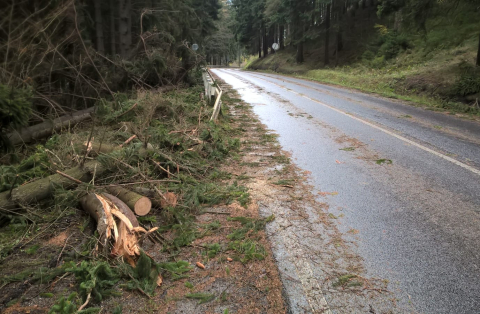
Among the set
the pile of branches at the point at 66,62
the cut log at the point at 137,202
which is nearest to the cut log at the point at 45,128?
the pile of branches at the point at 66,62

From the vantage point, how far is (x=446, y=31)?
69.4 ft

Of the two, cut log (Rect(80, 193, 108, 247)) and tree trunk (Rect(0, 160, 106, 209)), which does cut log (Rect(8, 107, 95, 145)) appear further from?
cut log (Rect(80, 193, 108, 247))

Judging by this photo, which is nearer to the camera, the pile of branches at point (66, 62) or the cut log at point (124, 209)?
the cut log at point (124, 209)

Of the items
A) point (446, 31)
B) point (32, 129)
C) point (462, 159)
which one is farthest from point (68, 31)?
point (446, 31)

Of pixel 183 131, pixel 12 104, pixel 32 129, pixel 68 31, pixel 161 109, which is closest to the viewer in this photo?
pixel 12 104

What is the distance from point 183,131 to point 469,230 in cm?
521

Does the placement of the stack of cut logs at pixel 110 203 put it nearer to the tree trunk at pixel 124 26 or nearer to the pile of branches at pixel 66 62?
the pile of branches at pixel 66 62

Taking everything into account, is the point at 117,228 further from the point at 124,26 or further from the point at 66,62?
the point at 124,26

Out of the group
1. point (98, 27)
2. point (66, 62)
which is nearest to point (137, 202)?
point (66, 62)

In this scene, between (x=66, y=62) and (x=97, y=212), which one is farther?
(x=66, y=62)

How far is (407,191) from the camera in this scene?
4633 millimetres

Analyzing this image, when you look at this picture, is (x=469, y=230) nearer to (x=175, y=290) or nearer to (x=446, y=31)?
(x=175, y=290)

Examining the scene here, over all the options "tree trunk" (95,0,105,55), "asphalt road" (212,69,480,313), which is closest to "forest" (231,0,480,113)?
"asphalt road" (212,69,480,313)

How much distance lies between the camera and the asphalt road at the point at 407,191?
2826 mm
